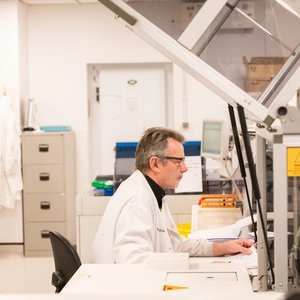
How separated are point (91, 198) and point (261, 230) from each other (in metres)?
3.16

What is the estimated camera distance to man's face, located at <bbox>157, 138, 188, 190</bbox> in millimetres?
3195

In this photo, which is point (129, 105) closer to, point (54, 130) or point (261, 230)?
point (54, 130)

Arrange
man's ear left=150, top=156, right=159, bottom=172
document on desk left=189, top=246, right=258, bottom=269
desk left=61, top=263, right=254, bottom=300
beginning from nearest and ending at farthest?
1. desk left=61, top=263, right=254, bottom=300
2. document on desk left=189, top=246, right=258, bottom=269
3. man's ear left=150, top=156, right=159, bottom=172

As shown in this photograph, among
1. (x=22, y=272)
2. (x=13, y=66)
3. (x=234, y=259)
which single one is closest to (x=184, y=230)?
(x=234, y=259)

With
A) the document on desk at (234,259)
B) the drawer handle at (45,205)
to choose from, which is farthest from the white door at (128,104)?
the document on desk at (234,259)

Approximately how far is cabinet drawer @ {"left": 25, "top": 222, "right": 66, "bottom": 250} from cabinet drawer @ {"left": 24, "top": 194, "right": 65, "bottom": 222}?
56 millimetres

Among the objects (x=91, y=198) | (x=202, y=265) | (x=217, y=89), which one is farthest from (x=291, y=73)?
(x=91, y=198)

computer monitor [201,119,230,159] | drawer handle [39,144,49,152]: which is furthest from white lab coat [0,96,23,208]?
computer monitor [201,119,230,159]

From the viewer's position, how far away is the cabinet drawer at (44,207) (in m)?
7.32

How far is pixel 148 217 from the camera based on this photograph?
2.90m

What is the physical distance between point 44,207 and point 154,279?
18.6ft

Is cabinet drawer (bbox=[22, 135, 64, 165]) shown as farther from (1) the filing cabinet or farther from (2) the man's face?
(2) the man's face

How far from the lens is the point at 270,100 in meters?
1.79

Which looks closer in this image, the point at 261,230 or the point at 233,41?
the point at 233,41
